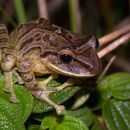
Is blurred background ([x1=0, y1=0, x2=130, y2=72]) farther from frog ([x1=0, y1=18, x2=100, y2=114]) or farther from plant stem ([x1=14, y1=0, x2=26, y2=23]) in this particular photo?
frog ([x1=0, y1=18, x2=100, y2=114])

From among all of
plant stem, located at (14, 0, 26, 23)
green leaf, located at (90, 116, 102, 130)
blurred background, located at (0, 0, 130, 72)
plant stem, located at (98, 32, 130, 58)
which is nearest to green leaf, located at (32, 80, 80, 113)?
green leaf, located at (90, 116, 102, 130)

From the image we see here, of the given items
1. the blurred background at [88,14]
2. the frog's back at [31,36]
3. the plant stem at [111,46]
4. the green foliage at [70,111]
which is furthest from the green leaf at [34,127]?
the blurred background at [88,14]

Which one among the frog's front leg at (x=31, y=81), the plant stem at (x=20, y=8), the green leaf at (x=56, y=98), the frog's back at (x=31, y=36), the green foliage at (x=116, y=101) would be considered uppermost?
the plant stem at (x=20, y=8)

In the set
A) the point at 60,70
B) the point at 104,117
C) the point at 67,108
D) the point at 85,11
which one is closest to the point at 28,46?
the point at 60,70

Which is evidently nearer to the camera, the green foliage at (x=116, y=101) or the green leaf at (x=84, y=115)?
the green leaf at (x=84, y=115)

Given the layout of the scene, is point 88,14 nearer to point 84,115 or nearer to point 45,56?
point 45,56

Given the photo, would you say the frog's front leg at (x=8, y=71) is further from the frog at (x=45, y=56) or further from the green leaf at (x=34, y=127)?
the green leaf at (x=34, y=127)

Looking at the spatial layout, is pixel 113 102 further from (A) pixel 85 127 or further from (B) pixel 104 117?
(A) pixel 85 127

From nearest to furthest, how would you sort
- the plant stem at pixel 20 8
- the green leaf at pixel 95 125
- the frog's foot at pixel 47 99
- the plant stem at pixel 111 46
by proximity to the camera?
the frog's foot at pixel 47 99, the green leaf at pixel 95 125, the plant stem at pixel 111 46, the plant stem at pixel 20 8
